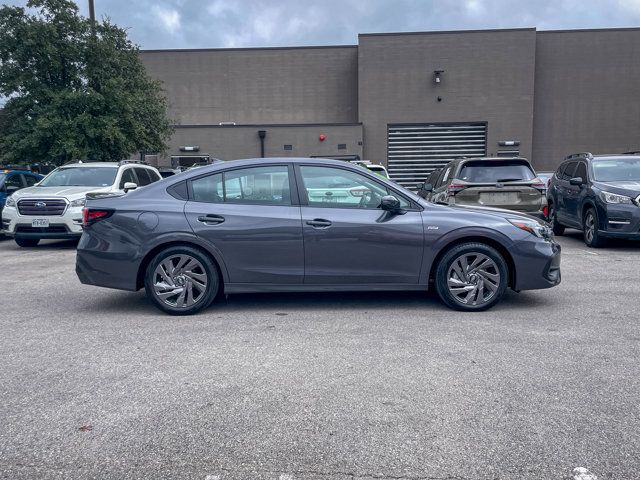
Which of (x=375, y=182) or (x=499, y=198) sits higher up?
(x=375, y=182)

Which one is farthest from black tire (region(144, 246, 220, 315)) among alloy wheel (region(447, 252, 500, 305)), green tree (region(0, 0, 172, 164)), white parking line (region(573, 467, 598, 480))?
green tree (region(0, 0, 172, 164))

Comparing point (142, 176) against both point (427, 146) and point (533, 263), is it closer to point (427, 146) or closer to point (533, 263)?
point (533, 263)

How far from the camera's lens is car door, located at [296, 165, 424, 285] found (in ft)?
20.1

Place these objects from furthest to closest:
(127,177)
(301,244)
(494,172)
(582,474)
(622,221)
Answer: (127,177) < (494,172) < (622,221) < (301,244) < (582,474)

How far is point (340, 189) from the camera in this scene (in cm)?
634

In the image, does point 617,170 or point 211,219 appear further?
point 617,170

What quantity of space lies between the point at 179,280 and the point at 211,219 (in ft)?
2.36

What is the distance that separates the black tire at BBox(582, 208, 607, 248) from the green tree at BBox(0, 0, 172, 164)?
13064 mm

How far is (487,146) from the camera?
2858 cm

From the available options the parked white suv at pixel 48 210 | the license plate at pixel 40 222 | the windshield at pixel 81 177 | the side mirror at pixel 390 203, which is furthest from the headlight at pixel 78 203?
the side mirror at pixel 390 203

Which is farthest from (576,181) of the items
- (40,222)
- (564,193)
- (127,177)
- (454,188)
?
(40,222)

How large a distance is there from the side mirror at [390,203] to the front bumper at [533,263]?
1.30 m

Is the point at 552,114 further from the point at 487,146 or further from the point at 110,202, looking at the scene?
the point at 110,202

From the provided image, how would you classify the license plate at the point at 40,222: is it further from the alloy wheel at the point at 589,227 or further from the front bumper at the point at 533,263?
the alloy wheel at the point at 589,227
